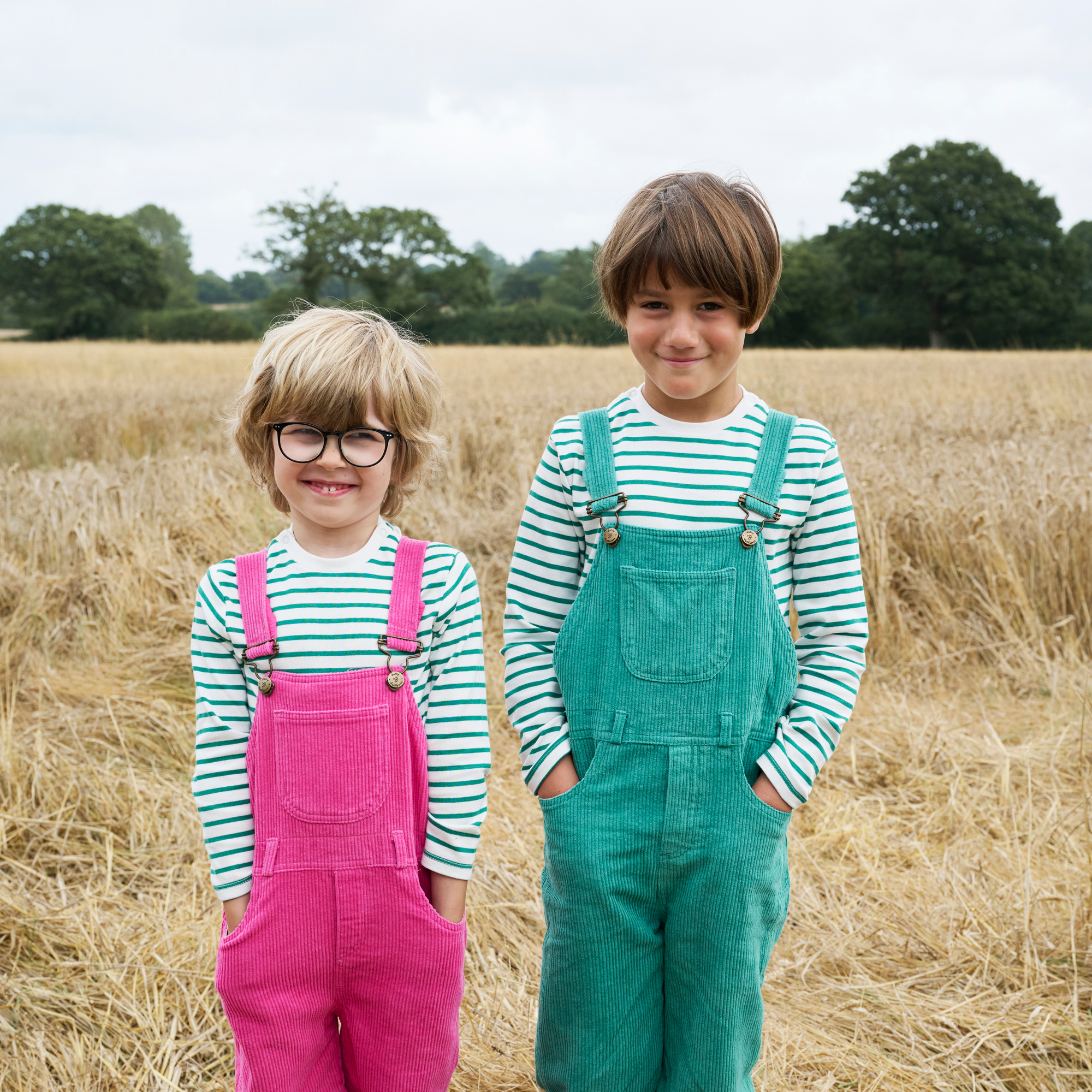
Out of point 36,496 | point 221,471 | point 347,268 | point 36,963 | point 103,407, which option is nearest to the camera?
point 36,963

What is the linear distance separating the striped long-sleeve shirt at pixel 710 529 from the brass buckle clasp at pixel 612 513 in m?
0.01

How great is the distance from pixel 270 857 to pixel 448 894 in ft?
0.82

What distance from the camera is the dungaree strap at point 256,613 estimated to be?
120cm

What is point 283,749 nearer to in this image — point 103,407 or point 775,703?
point 775,703

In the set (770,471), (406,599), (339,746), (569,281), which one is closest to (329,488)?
(406,599)

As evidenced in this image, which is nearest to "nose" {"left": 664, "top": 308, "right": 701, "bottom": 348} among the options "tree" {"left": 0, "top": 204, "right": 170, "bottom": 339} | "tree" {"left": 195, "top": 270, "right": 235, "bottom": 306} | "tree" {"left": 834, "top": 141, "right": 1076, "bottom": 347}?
"tree" {"left": 834, "top": 141, "right": 1076, "bottom": 347}

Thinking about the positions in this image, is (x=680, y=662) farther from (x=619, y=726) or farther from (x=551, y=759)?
(x=551, y=759)

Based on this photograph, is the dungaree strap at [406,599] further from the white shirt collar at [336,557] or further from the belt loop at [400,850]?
the belt loop at [400,850]

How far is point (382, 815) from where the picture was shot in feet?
3.99

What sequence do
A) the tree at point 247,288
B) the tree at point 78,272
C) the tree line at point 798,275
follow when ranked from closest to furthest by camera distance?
the tree line at point 798,275 < the tree at point 78,272 < the tree at point 247,288

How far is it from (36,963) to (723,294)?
6.51 ft

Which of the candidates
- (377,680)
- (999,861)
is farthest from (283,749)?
(999,861)

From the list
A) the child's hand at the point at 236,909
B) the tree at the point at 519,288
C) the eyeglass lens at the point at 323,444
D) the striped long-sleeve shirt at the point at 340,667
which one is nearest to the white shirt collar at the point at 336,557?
the striped long-sleeve shirt at the point at 340,667

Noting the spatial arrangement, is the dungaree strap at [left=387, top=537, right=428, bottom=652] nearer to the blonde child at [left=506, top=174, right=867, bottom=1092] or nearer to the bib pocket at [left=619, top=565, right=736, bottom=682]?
the blonde child at [left=506, top=174, right=867, bottom=1092]
